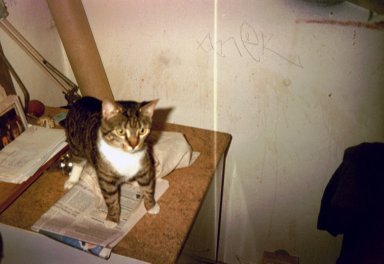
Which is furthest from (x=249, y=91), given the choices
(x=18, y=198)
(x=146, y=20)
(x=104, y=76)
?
(x=18, y=198)

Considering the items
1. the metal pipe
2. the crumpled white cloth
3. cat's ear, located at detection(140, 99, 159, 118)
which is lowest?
the crumpled white cloth

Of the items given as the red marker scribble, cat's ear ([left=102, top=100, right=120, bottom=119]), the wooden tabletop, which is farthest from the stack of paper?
the red marker scribble

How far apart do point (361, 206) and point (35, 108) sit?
1295 millimetres

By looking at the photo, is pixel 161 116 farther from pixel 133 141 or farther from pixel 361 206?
pixel 361 206

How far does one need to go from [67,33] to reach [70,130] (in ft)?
1.30

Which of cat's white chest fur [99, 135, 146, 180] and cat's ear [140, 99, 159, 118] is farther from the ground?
cat's ear [140, 99, 159, 118]

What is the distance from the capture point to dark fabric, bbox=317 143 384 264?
95cm

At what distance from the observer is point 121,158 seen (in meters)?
0.97

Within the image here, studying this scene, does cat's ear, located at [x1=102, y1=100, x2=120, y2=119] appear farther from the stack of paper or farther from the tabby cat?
the stack of paper

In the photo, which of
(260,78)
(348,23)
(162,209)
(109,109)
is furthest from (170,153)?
(348,23)

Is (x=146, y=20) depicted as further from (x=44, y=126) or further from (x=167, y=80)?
(x=44, y=126)

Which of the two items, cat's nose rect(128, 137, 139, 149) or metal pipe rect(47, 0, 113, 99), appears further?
metal pipe rect(47, 0, 113, 99)

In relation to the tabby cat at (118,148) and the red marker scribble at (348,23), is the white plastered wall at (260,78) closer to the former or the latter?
the red marker scribble at (348,23)

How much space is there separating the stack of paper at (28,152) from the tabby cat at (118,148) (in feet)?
0.41
